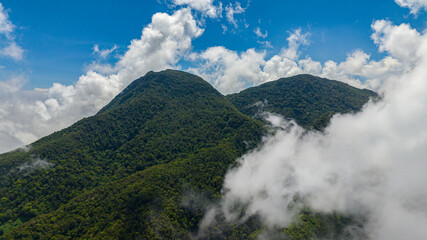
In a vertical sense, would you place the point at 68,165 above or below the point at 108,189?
above

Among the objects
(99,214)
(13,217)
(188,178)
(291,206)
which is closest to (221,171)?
(188,178)

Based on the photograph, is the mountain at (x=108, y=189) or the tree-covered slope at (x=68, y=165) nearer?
the mountain at (x=108, y=189)

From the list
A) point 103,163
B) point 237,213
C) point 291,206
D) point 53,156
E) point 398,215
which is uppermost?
point 53,156

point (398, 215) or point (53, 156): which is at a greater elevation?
point (53, 156)

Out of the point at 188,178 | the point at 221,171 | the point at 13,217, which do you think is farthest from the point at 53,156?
the point at 221,171

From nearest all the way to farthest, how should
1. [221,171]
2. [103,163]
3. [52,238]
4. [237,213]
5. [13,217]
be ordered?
1. [52,238]
2. [13,217]
3. [237,213]
4. [221,171]
5. [103,163]

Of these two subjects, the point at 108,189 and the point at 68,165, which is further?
the point at 68,165

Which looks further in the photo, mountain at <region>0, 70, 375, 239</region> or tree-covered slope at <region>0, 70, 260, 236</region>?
tree-covered slope at <region>0, 70, 260, 236</region>

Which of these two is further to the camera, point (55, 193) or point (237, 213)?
point (237, 213)

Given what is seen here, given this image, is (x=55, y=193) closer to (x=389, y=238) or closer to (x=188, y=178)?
(x=188, y=178)

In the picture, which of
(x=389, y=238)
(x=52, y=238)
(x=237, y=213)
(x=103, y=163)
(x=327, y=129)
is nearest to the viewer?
(x=52, y=238)
